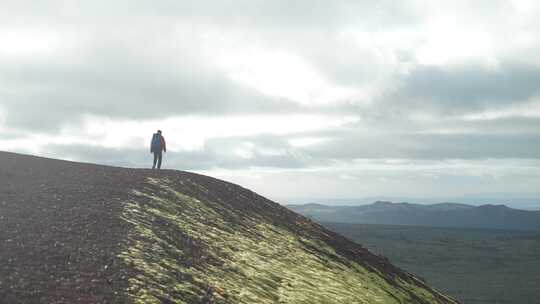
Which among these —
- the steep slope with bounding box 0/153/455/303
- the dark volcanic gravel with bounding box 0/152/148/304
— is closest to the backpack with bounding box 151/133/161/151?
the steep slope with bounding box 0/153/455/303

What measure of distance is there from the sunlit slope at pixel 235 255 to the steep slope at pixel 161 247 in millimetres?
105

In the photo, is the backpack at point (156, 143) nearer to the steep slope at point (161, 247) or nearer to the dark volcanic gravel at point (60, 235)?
the steep slope at point (161, 247)

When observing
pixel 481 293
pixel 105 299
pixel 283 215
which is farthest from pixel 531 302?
pixel 105 299

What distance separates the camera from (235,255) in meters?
30.1

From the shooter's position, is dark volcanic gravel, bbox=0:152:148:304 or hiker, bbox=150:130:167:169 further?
hiker, bbox=150:130:167:169

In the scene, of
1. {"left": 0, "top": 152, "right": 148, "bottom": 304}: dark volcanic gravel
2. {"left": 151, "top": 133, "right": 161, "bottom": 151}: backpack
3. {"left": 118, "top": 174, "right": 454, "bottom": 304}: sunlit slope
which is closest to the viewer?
{"left": 0, "top": 152, "right": 148, "bottom": 304}: dark volcanic gravel

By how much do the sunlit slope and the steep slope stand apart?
0.11 m

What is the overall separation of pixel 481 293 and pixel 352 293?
400 ft

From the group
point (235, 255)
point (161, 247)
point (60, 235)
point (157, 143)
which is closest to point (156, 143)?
point (157, 143)

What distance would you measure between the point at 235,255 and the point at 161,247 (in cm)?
540

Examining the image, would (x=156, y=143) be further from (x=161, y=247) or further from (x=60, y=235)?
(x=60, y=235)

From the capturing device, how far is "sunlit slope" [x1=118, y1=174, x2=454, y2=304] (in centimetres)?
2298

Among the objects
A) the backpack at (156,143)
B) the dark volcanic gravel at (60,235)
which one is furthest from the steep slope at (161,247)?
the backpack at (156,143)

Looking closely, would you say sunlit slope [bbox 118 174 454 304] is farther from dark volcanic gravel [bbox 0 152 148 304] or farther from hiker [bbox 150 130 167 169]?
hiker [bbox 150 130 167 169]
